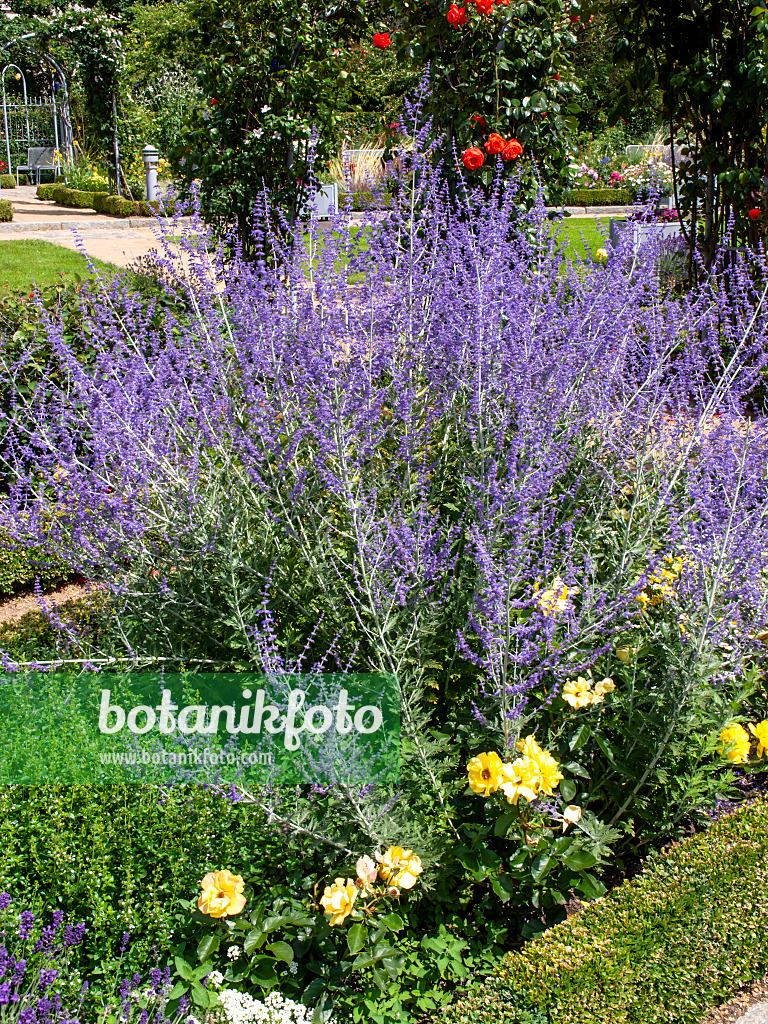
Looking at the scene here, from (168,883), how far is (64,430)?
150 cm

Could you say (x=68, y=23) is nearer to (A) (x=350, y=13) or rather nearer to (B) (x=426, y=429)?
(A) (x=350, y=13)

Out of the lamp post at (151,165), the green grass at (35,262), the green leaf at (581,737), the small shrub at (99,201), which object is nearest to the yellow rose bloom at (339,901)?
the green leaf at (581,737)

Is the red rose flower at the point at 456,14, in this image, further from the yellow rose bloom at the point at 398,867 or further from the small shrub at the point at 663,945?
the yellow rose bloom at the point at 398,867

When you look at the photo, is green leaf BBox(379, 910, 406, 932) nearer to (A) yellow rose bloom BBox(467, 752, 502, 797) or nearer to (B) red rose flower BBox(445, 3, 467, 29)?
(A) yellow rose bloom BBox(467, 752, 502, 797)

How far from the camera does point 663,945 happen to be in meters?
2.33

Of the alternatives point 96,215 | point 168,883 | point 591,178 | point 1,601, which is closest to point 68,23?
A: point 96,215

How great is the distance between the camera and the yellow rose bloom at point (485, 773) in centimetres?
230

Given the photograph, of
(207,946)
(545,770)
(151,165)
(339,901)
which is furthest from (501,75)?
(151,165)

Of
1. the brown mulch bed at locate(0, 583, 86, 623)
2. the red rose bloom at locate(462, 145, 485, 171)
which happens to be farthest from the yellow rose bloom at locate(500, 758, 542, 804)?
the red rose bloom at locate(462, 145, 485, 171)

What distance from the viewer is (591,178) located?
1415 cm

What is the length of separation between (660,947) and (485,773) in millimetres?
650

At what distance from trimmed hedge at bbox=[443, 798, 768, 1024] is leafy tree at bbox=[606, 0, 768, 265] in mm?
4866

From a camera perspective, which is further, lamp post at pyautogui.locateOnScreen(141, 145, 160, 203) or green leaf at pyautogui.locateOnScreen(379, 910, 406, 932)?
lamp post at pyautogui.locateOnScreen(141, 145, 160, 203)

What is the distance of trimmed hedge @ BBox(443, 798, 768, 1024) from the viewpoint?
2.19 metres
